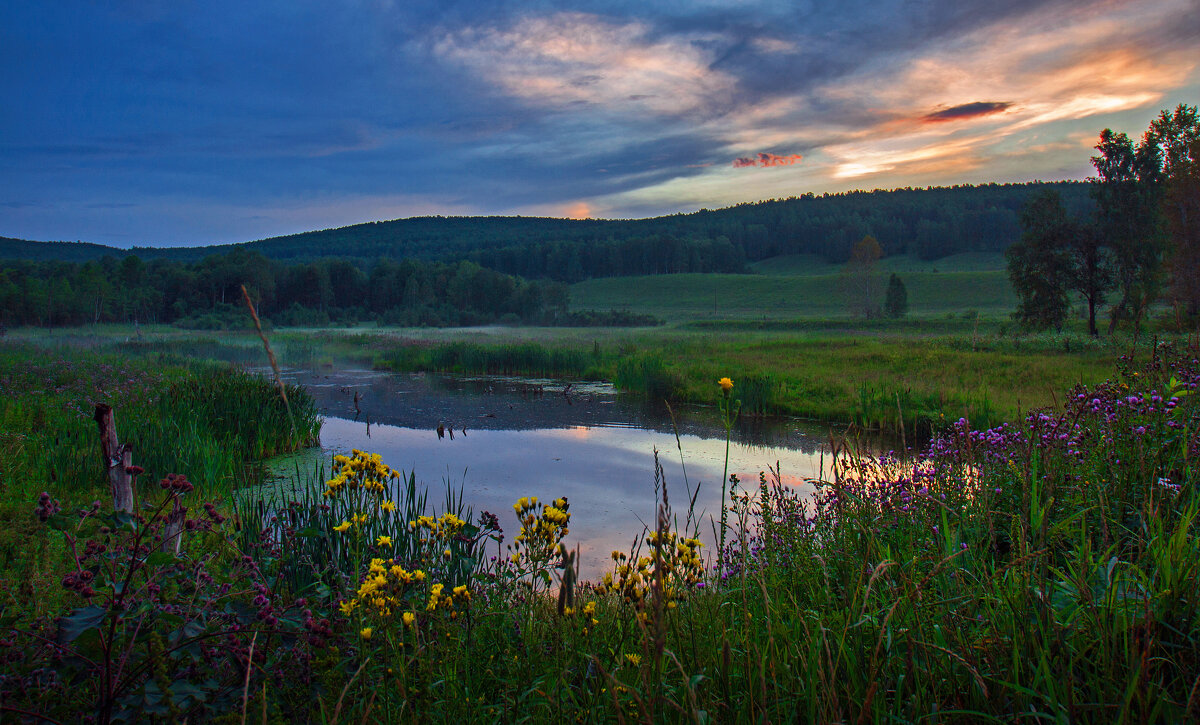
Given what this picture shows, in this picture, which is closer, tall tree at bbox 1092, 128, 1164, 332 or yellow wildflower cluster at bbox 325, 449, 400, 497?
yellow wildflower cluster at bbox 325, 449, 400, 497

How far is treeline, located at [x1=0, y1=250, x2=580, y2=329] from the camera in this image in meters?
40.6

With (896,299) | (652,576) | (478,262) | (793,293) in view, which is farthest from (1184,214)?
(478,262)

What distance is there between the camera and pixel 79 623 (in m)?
1.75

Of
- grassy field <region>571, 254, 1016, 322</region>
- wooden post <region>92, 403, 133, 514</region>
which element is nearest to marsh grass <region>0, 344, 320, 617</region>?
wooden post <region>92, 403, 133, 514</region>

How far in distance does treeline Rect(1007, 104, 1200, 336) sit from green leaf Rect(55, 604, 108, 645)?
3353 centimetres

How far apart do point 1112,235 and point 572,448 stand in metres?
29.6

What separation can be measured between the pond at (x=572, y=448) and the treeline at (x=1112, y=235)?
2203 centimetres

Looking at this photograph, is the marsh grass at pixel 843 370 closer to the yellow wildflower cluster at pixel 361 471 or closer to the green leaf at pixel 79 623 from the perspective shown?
the yellow wildflower cluster at pixel 361 471

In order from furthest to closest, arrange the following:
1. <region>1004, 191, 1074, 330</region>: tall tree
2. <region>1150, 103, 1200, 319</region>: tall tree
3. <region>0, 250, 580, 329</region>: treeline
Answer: <region>0, 250, 580, 329</region>: treeline
<region>1004, 191, 1074, 330</region>: tall tree
<region>1150, 103, 1200, 319</region>: tall tree

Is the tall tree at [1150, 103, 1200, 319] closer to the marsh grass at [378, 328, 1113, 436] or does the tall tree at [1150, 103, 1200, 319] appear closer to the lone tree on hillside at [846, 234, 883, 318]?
the marsh grass at [378, 328, 1113, 436]

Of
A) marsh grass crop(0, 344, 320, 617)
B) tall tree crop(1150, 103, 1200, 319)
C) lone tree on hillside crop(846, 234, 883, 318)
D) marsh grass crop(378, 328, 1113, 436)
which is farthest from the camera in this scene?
lone tree on hillside crop(846, 234, 883, 318)

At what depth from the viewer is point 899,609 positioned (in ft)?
7.14

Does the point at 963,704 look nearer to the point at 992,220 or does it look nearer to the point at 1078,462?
the point at 1078,462

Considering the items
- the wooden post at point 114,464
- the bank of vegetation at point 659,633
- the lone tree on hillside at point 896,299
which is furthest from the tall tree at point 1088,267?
the wooden post at point 114,464
